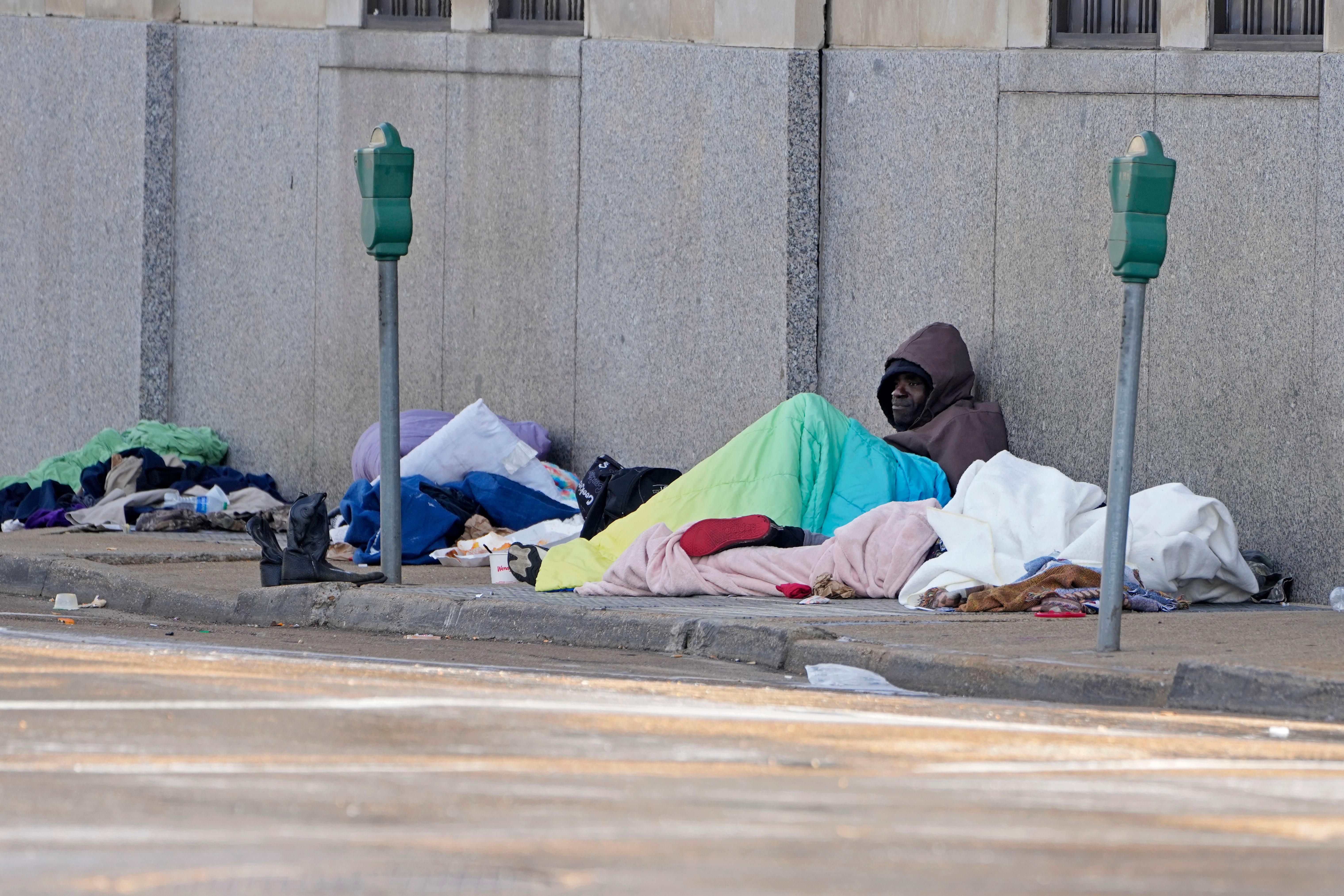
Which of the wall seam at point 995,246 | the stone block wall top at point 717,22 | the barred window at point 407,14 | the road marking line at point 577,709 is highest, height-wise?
the barred window at point 407,14

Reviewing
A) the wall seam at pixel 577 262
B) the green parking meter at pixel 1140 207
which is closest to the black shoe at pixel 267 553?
the wall seam at pixel 577 262

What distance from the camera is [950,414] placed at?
37.8 feet

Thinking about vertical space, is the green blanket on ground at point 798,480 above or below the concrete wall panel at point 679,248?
below

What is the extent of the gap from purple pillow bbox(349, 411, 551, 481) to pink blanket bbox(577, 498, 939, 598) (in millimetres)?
3358

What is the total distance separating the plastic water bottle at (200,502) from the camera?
1441cm

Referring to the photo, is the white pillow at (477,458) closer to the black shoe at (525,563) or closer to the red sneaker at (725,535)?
the black shoe at (525,563)

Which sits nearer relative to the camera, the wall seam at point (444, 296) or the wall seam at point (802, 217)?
the wall seam at point (802, 217)

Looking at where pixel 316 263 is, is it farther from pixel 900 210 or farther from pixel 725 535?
pixel 725 535

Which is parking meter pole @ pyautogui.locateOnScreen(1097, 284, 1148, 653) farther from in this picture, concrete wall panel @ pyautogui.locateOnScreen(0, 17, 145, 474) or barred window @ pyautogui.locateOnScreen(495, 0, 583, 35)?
concrete wall panel @ pyautogui.locateOnScreen(0, 17, 145, 474)

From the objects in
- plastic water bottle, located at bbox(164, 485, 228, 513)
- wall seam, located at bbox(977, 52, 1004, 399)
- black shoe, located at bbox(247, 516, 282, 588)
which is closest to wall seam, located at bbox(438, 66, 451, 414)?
plastic water bottle, located at bbox(164, 485, 228, 513)

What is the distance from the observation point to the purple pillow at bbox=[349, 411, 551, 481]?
44.5 ft

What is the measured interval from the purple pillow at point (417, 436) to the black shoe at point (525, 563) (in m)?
2.44

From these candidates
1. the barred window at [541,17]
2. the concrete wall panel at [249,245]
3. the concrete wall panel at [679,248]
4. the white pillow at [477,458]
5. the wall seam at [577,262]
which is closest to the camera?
the concrete wall panel at [679,248]

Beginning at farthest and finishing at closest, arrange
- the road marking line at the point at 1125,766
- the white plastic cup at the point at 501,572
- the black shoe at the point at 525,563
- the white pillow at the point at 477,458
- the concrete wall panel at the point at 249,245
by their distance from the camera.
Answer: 1. the concrete wall panel at the point at 249,245
2. the white pillow at the point at 477,458
3. the white plastic cup at the point at 501,572
4. the black shoe at the point at 525,563
5. the road marking line at the point at 1125,766
